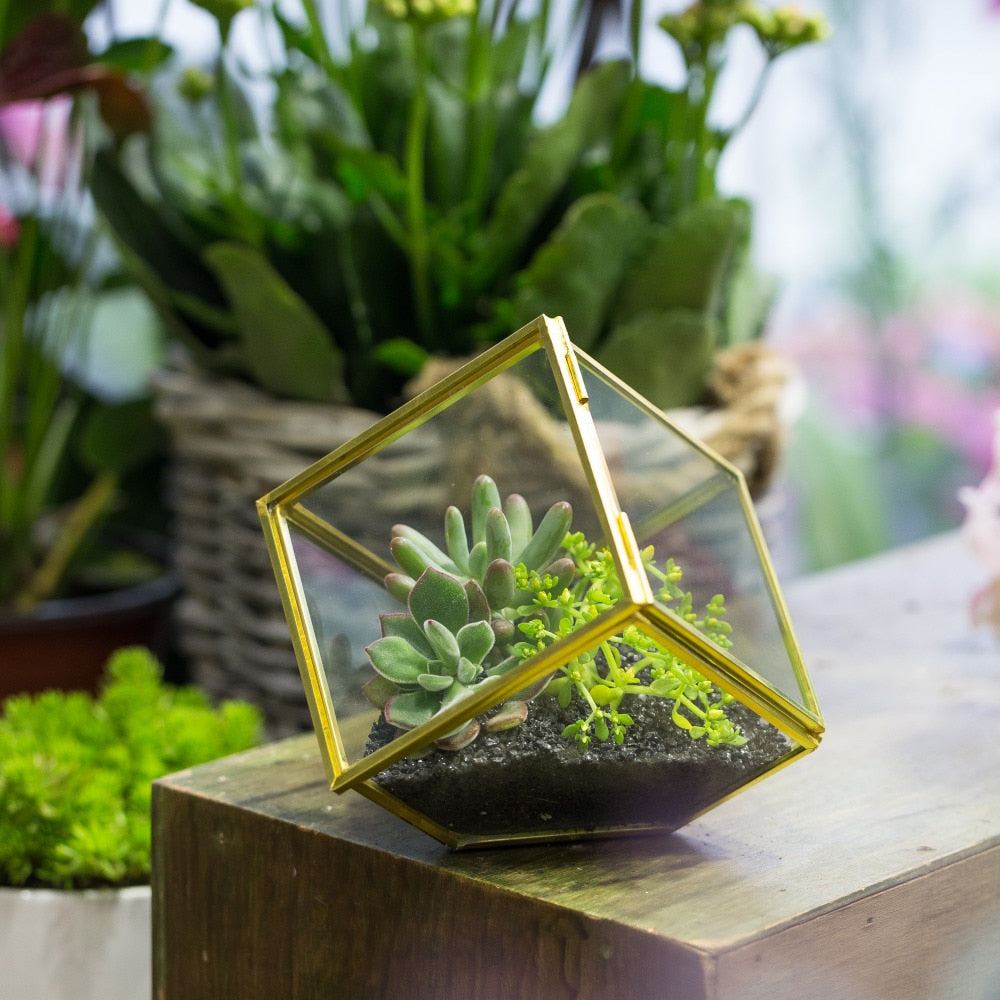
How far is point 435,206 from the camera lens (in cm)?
71

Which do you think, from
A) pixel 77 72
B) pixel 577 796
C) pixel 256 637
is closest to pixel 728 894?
pixel 577 796

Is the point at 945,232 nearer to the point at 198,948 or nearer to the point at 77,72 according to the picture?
the point at 77,72

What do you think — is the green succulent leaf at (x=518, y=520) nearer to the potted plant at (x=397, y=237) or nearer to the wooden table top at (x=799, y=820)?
the wooden table top at (x=799, y=820)

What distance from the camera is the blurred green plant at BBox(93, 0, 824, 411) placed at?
623mm

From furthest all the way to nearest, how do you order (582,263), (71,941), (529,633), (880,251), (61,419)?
1. (880,251)
2. (61,419)
3. (582,263)
4. (71,941)
5. (529,633)

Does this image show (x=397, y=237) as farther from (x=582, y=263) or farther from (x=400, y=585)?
(x=400, y=585)

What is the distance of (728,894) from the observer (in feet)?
1.03

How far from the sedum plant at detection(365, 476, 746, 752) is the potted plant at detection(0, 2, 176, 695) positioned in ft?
1.50

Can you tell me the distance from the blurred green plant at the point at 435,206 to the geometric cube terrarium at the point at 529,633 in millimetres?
268

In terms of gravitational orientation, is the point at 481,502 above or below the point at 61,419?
below

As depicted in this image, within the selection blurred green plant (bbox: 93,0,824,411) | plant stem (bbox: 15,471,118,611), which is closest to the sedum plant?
blurred green plant (bbox: 93,0,824,411)

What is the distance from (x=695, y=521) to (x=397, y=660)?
0.44ft

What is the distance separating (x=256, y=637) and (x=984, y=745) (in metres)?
0.41

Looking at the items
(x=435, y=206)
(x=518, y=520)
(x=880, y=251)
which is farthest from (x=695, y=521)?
(x=880, y=251)
